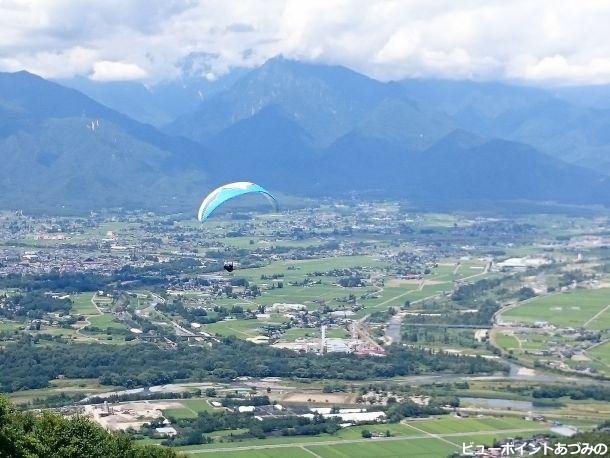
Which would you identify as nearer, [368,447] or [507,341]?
[368,447]

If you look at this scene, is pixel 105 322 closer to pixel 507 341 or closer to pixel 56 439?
pixel 507 341

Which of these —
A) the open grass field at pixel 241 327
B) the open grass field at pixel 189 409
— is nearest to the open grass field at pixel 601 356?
the open grass field at pixel 241 327

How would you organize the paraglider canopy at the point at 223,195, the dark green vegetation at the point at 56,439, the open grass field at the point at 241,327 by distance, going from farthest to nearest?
the open grass field at the point at 241,327, the paraglider canopy at the point at 223,195, the dark green vegetation at the point at 56,439

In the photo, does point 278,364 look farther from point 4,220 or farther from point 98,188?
point 98,188

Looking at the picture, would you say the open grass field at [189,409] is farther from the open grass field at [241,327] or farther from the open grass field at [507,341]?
the open grass field at [507,341]

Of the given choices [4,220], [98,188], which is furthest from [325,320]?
[98,188]

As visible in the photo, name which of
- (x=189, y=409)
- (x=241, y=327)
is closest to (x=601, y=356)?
(x=241, y=327)
